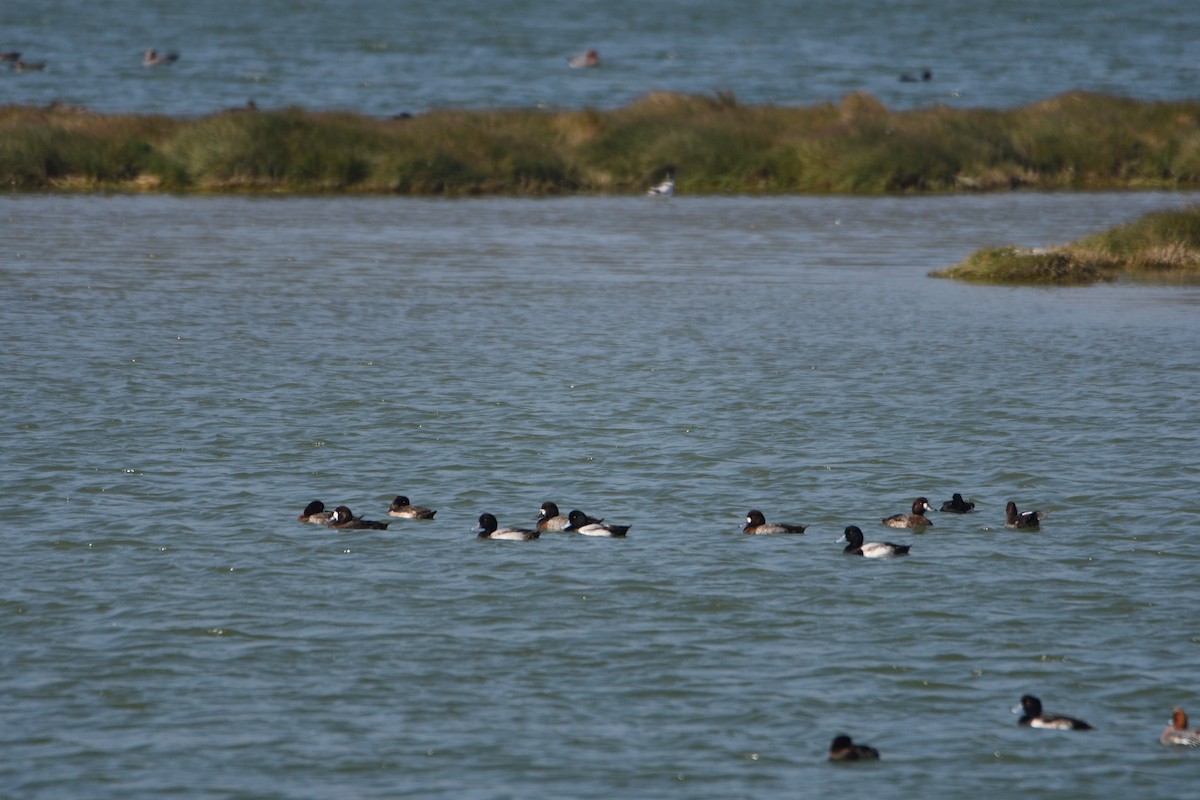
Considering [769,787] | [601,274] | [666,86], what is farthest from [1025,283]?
[666,86]

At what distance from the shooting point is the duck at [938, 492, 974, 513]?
55.4 ft

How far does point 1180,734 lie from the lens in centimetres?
1110

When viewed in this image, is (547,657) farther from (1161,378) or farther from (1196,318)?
(1196,318)

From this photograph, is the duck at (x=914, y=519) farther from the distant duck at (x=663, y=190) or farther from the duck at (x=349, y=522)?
the distant duck at (x=663, y=190)

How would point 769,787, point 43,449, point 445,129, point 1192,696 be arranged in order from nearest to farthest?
point 769,787, point 1192,696, point 43,449, point 445,129

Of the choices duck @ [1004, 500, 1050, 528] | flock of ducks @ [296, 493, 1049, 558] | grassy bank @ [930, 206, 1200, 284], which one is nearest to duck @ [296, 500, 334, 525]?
flock of ducks @ [296, 493, 1049, 558]

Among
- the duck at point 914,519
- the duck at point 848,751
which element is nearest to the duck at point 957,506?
the duck at point 914,519

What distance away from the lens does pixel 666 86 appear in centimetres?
8206

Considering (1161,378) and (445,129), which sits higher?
(445,129)

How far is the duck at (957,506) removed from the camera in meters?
16.9

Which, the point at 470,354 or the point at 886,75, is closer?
the point at 470,354

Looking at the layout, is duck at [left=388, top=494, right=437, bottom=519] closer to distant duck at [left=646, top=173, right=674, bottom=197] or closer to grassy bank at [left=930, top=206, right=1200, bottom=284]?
grassy bank at [left=930, top=206, right=1200, bottom=284]

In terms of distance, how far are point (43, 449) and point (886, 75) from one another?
73.4 m

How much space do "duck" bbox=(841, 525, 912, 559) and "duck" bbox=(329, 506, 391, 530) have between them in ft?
14.5
